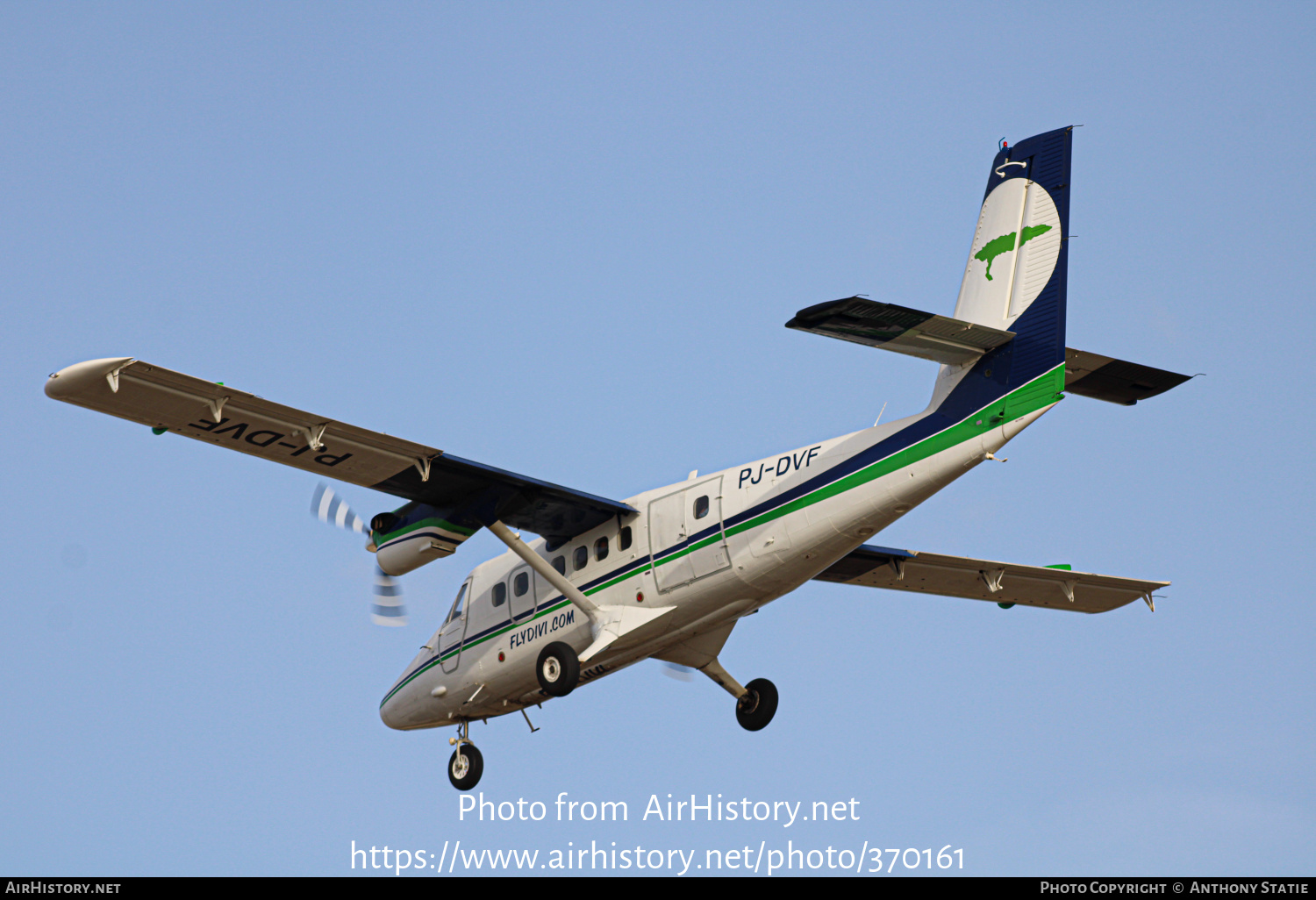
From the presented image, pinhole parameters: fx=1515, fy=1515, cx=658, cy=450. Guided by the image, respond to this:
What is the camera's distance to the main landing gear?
955 inches

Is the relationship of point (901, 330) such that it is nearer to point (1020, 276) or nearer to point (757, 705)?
point (1020, 276)

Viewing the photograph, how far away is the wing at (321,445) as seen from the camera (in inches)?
738

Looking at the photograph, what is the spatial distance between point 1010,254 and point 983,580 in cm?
798

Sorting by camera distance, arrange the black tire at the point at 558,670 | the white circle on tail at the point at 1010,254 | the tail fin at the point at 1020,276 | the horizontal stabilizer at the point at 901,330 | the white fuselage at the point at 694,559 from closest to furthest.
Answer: the horizontal stabilizer at the point at 901,330 < the tail fin at the point at 1020,276 < the white circle on tail at the point at 1010,254 < the white fuselage at the point at 694,559 < the black tire at the point at 558,670

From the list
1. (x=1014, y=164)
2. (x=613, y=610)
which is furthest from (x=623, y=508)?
(x=1014, y=164)

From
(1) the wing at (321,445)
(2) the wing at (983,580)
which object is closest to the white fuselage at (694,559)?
(1) the wing at (321,445)

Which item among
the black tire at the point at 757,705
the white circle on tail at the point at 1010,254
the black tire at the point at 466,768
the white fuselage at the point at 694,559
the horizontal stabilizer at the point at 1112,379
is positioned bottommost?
the black tire at the point at 466,768

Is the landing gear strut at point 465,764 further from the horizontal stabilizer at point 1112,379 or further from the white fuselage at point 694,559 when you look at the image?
the horizontal stabilizer at point 1112,379

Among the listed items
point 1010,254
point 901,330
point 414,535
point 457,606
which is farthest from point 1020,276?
point 457,606

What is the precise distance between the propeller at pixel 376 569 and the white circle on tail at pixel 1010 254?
9.44m

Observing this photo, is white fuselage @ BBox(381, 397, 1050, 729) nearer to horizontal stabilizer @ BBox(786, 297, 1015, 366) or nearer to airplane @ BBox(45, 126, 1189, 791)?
airplane @ BBox(45, 126, 1189, 791)

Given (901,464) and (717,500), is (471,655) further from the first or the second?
(901,464)

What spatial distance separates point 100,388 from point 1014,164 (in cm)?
1208

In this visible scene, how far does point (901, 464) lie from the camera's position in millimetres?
19578
